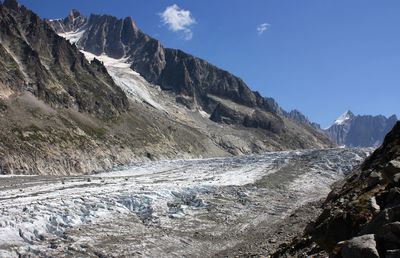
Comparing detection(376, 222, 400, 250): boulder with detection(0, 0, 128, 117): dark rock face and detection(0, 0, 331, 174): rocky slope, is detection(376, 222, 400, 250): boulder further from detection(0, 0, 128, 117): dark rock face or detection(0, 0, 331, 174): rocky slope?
detection(0, 0, 128, 117): dark rock face

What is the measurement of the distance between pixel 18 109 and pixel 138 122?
4890 centimetres

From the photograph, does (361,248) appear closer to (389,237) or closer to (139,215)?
(389,237)

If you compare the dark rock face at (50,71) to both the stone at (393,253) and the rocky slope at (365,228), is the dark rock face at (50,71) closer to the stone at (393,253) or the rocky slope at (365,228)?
the rocky slope at (365,228)

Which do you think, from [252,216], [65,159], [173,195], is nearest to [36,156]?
[65,159]

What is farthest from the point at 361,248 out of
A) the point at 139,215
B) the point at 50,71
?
the point at 50,71

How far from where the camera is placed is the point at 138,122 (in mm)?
149000

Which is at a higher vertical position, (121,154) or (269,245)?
(121,154)

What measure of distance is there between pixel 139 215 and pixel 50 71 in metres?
118

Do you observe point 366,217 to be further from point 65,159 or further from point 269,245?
point 65,159

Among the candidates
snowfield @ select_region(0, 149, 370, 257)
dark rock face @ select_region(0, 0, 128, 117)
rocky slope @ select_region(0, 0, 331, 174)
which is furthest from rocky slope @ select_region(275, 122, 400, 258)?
dark rock face @ select_region(0, 0, 128, 117)

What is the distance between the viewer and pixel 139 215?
35.8m

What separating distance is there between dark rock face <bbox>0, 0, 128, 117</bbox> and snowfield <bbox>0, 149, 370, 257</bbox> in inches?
3075

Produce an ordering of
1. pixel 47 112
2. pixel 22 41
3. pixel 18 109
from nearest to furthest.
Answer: pixel 18 109 → pixel 47 112 → pixel 22 41

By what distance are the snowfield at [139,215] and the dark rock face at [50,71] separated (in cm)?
7811
